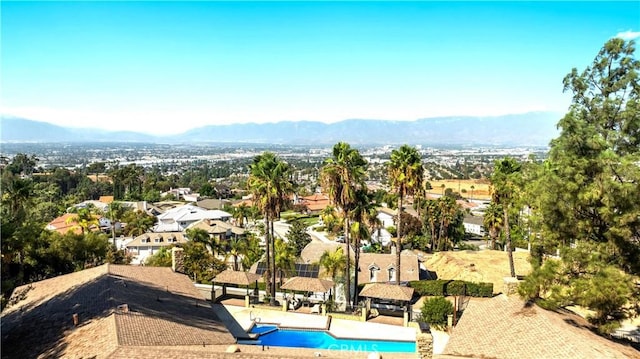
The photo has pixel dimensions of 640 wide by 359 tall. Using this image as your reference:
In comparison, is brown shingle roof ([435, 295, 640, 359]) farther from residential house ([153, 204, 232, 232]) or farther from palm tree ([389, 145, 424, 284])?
residential house ([153, 204, 232, 232])

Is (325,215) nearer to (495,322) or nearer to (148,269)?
(148,269)

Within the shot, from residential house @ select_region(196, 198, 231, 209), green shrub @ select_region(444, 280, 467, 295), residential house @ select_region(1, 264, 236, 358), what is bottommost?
residential house @ select_region(196, 198, 231, 209)

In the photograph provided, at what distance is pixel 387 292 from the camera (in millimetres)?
26984

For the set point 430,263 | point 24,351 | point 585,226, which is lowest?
point 430,263

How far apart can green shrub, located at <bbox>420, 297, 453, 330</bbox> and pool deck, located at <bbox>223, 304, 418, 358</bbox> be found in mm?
1081

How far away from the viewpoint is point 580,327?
16.1 m

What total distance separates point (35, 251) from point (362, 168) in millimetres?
21080

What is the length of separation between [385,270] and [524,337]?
19.9 meters

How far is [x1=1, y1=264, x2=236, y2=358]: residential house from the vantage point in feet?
47.3

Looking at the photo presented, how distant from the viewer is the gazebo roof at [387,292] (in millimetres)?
26670

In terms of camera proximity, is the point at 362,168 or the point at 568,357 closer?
the point at 568,357

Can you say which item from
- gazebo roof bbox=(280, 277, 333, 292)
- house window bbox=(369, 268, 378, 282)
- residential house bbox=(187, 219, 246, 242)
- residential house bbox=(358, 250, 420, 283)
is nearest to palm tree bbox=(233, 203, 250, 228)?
residential house bbox=(187, 219, 246, 242)

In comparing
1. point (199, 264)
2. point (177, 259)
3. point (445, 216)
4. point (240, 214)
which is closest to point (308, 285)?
point (177, 259)

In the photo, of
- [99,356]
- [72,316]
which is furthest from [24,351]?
[99,356]
